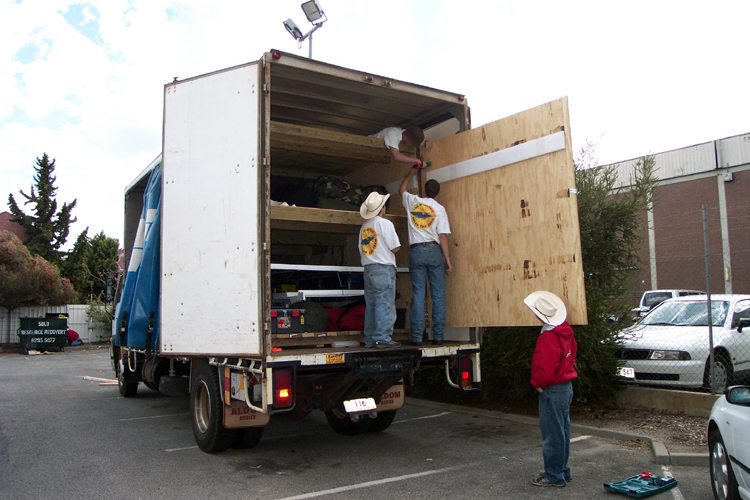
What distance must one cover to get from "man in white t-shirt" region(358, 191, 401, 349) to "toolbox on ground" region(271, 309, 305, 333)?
667mm

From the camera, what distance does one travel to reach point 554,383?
4590 millimetres

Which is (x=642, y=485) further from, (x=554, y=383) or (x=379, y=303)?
(x=379, y=303)

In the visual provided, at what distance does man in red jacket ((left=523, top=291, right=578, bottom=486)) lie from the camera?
4.57m

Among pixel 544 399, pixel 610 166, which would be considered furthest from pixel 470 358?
pixel 610 166

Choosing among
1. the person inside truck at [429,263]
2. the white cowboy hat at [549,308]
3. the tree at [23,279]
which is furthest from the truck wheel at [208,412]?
the tree at [23,279]

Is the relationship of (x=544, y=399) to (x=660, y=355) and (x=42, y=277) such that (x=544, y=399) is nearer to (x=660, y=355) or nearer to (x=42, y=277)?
(x=660, y=355)

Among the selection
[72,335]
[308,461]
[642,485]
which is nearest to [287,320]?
[308,461]

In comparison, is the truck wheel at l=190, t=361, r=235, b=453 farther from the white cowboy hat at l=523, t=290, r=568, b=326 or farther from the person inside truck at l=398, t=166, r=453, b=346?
the white cowboy hat at l=523, t=290, r=568, b=326

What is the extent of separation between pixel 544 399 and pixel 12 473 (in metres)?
4.81

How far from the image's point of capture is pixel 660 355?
7637mm

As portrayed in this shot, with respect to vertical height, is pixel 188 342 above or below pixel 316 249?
below

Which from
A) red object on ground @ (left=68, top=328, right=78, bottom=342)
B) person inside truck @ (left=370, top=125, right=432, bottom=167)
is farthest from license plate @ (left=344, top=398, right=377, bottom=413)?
red object on ground @ (left=68, top=328, right=78, bottom=342)

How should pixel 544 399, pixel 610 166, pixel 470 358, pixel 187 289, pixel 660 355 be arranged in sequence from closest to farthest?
pixel 544 399, pixel 187 289, pixel 470 358, pixel 660 355, pixel 610 166

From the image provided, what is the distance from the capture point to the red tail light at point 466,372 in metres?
5.88
